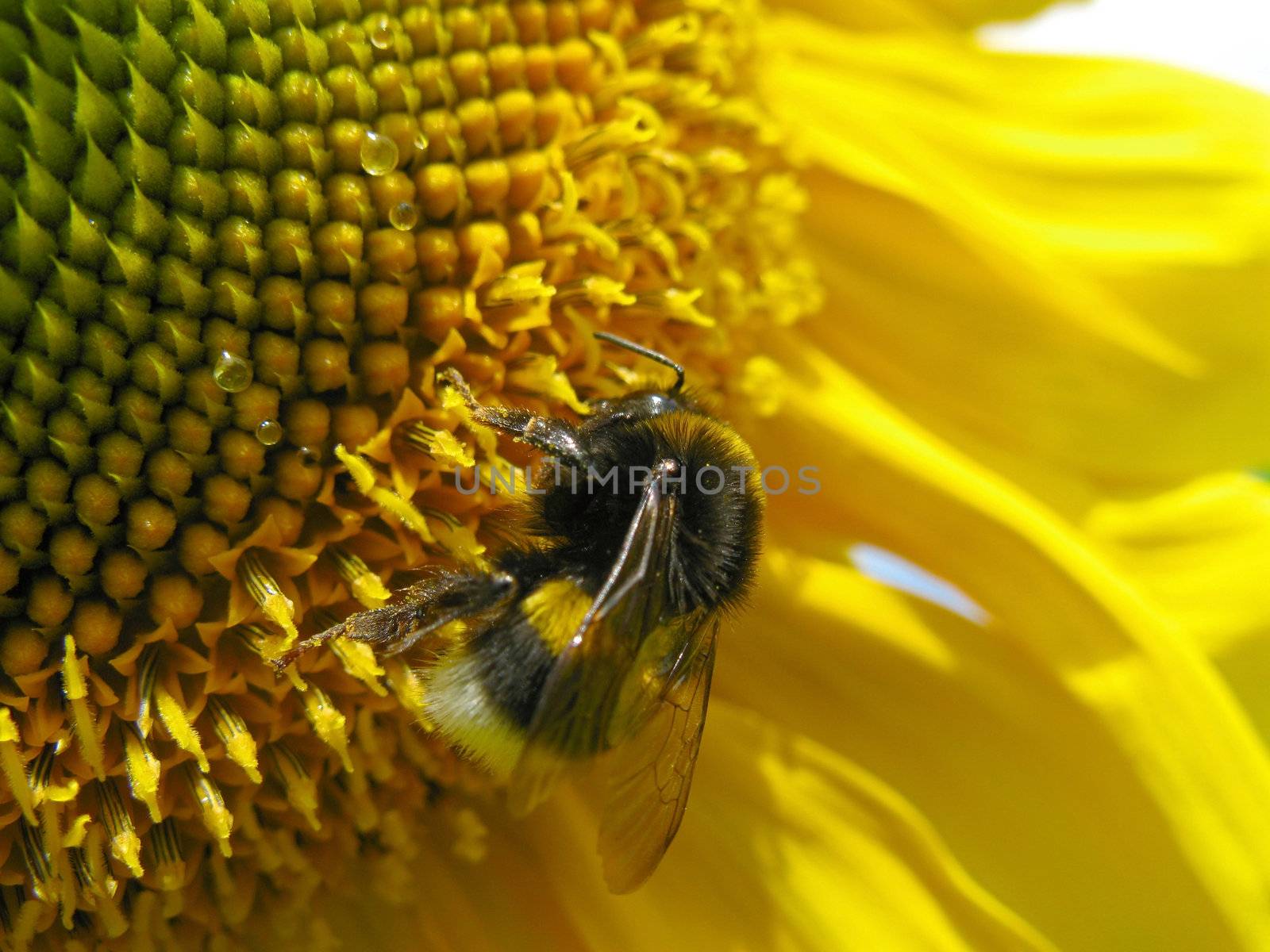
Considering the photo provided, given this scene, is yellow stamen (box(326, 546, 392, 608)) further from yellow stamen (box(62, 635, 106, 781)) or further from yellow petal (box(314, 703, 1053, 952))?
yellow petal (box(314, 703, 1053, 952))

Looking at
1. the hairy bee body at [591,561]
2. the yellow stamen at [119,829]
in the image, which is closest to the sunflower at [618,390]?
the yellow stamen at [119,829]

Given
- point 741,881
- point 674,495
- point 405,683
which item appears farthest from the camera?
point 741,881

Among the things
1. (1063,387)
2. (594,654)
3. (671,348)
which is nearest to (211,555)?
(594,654)

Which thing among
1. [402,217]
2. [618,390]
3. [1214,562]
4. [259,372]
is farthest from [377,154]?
[1214,562]

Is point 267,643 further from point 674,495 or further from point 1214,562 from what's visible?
point 1214,562

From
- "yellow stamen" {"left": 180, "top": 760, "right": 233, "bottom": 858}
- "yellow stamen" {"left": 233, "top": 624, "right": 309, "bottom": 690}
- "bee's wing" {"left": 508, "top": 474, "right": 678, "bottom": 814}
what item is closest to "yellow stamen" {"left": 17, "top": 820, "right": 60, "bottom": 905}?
"yellow stamen" {"left": 180, "top": 760, "right": 233, "bottom": 858}

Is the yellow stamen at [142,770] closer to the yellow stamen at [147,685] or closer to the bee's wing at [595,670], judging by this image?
the yellow stamen at [147,685]

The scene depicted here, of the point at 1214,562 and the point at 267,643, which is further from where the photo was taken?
the point at 1214,562
